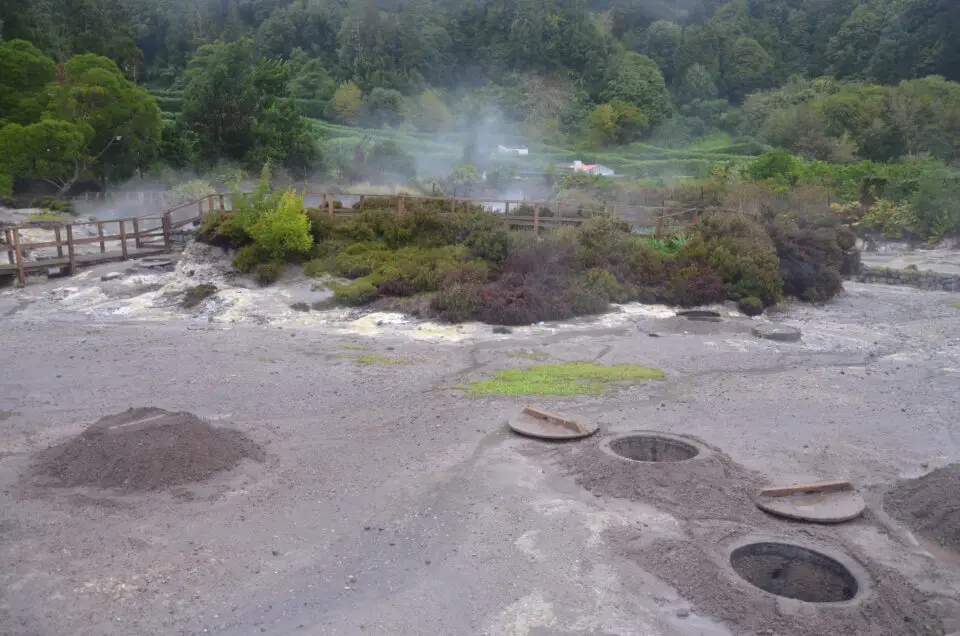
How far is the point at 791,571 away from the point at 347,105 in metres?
73.4

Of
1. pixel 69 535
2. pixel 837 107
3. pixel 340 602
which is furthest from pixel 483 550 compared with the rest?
pixel 837 107

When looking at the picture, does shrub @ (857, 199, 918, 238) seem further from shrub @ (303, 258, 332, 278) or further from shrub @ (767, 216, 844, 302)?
shrub @ (303, 258, 332, 278)

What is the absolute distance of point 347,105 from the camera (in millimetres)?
75625

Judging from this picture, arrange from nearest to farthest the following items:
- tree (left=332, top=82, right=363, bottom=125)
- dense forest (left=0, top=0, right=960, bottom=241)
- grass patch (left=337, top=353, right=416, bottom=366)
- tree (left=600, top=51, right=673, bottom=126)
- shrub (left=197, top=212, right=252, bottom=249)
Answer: grass patch (left=337, top=353, right=416, bottom=366) < shrub (left=197, top=212, right=252, bottom=249) < dense forest (left=0, top=0, right=960, bottom=241) < tree (left=332, top=82, right=363, bottom=125) < tree (left=600, top=51, right=673, bottom=126)

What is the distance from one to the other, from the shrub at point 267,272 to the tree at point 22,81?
26121 mm

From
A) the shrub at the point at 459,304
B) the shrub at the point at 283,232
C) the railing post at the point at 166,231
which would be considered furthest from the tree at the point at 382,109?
the shrub at the point at 459,304

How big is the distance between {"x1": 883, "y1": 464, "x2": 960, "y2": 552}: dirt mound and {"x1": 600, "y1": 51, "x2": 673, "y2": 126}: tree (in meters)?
73.7

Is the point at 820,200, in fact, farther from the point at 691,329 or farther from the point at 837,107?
the point at 837,107

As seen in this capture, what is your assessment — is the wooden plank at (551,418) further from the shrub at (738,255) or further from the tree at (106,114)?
the tree at (106,114)

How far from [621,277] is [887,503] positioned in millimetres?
14314

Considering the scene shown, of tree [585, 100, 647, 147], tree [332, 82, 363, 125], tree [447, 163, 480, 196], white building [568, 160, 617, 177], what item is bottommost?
tree [447, 163, 480, 196]

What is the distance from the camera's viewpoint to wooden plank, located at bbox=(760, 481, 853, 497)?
9242 mm

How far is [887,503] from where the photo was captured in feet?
30.3

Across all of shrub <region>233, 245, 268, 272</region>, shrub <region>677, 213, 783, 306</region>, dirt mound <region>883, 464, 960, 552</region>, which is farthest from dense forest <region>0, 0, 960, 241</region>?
dirt mound <region>883, 464, 960, 552</region>
